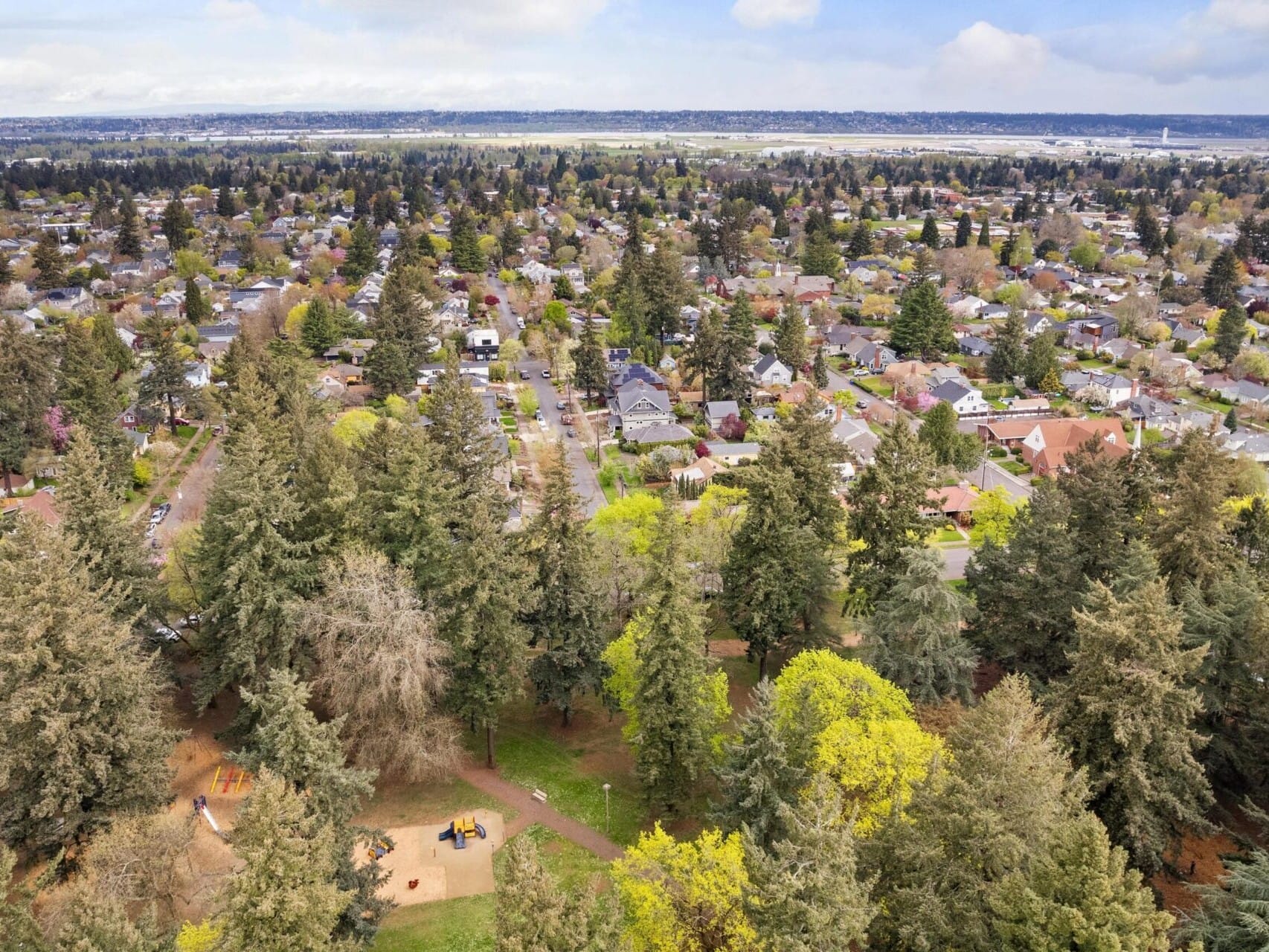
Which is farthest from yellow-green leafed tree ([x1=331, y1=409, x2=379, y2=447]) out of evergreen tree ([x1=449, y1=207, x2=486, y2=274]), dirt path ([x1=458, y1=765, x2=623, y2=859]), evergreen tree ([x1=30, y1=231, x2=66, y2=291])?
evergreen tree ([x1=30, y1=231, x2=66, y2=291])

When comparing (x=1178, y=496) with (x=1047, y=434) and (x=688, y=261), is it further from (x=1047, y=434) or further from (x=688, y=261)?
(x=688, y=261)

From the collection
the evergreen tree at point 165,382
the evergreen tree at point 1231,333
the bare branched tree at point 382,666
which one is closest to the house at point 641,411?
the evergreen tree at point 165,382

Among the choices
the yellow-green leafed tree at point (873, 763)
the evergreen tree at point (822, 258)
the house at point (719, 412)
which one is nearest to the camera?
the yellow-green leafed tree at point (873, 763)

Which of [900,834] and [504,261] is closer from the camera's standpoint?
[900,834]

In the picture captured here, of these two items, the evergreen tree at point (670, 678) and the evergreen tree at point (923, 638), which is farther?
the evergreen tree at point (923, 638)

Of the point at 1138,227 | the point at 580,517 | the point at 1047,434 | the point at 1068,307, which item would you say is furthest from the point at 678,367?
the point at 1138,227

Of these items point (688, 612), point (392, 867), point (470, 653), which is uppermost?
point (688, 612)

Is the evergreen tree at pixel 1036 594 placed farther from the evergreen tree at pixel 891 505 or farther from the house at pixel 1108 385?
the house at pixel 1108 385

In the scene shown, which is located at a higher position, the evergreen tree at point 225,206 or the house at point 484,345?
the evergreen tree at point 225,206
